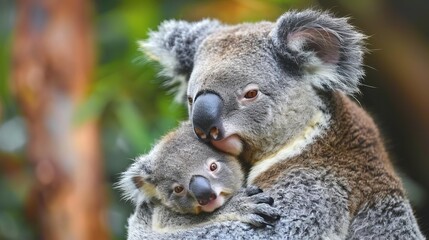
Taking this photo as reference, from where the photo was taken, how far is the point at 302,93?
333 cm

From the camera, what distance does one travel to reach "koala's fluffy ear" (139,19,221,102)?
3.77 meters

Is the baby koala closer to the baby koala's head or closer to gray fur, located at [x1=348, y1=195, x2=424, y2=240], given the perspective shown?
the baby koala's head

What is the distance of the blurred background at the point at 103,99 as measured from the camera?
254 inches

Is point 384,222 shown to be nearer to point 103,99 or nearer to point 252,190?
point 252,190

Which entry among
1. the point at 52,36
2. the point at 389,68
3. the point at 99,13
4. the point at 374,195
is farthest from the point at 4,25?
the point at 374,195

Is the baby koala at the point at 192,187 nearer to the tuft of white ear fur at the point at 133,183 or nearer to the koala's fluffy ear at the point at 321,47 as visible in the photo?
the tuft of white ear fur at the point at 133,183

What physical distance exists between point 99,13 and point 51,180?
2314 mm

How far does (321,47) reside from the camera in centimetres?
339

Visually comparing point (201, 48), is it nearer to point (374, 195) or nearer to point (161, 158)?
point (161, 158)

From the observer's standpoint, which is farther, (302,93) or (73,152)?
(73,152)

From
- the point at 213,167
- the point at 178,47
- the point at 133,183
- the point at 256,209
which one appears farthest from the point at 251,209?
the point at 178,47

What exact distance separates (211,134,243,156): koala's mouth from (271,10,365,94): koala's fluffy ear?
1.29 feet

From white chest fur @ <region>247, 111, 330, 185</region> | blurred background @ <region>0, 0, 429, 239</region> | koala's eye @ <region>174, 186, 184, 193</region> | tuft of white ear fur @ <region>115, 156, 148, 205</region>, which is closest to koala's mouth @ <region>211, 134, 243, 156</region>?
white chest fur @ <region>247, 111, 330, 185</region>

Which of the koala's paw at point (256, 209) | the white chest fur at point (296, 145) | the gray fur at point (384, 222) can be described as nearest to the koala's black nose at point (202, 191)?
the koala's paw at point (256, 209)
